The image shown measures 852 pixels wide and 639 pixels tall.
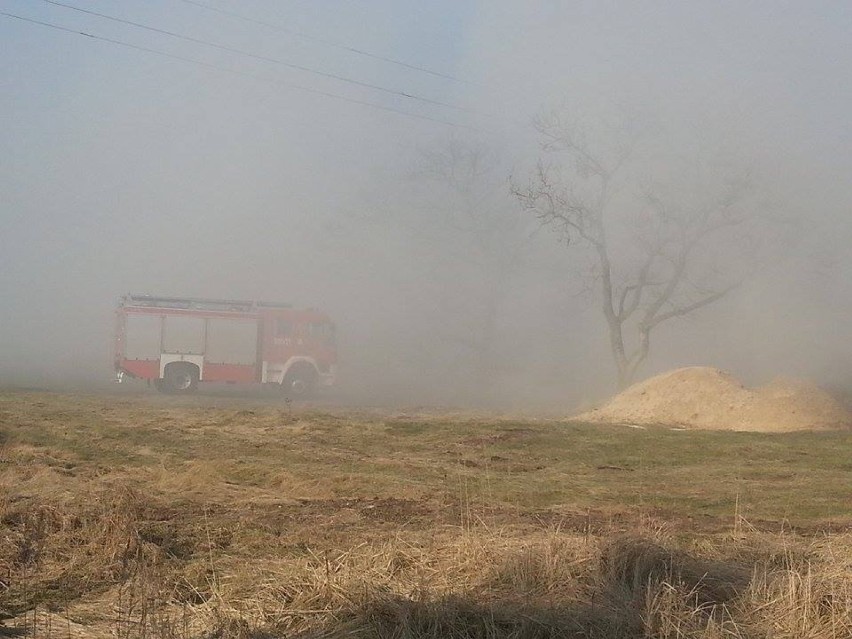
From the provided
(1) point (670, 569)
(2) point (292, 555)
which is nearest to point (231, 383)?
(2) point (292, 555)

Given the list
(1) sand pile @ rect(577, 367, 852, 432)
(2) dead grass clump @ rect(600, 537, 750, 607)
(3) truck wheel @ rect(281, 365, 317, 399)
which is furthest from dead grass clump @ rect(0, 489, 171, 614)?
(3) truck wheel @ rect(281, 365, 317, 399)

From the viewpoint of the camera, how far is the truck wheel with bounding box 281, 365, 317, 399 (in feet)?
96.3

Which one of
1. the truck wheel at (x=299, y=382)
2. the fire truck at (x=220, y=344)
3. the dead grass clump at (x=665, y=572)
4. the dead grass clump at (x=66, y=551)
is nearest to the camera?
the dead grass clump at (x=665, y=572)

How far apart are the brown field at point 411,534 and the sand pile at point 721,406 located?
4069 mm

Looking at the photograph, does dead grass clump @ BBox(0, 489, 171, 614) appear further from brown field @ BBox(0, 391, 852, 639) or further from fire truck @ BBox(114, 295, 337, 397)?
fire truck @ BBox(114, 295, 337, 397)

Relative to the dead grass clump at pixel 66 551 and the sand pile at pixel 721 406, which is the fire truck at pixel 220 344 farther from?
the dead grass clump at pixel 66 551

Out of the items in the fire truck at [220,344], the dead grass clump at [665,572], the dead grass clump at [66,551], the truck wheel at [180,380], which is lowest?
the dead grass clump at [66,551]

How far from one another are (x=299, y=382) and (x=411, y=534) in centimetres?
2202

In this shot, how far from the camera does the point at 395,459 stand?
13516 millimetres

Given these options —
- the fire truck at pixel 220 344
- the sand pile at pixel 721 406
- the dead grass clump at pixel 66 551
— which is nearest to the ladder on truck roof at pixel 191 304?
the fire truck at pixel 220 344

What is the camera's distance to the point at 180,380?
28188mm

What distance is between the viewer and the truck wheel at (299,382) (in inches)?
1156

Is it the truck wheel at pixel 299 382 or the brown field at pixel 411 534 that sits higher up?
the truck wheel at pixel 299 382

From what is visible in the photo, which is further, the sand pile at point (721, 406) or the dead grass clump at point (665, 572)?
the sand pile at point (721, 406)
